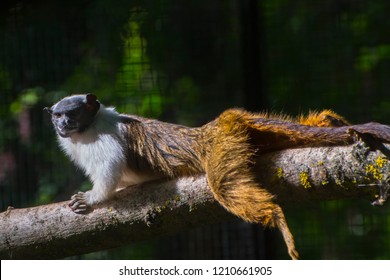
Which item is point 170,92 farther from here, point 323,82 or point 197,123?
point 323,82

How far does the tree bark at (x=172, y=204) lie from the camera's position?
7.57 feet

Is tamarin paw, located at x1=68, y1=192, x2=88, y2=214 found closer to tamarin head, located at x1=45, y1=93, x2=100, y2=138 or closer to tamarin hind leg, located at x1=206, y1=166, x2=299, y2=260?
tamarin head, located at x1=45, y1=93, x2=100, y2=138

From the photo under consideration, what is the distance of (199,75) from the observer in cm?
452

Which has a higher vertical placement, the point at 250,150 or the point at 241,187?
the point at 250,150

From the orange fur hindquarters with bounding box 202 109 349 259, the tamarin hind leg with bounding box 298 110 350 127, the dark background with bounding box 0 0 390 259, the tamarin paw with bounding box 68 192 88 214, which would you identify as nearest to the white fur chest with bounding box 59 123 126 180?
the tamarin paw with bounding box 68 192 88 214

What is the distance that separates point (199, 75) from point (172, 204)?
197 cm

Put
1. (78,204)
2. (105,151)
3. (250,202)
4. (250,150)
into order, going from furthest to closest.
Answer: (105,151)
(78,204)
(250,150)
(250,202)

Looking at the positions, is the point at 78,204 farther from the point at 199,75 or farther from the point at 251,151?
the point at 199,75

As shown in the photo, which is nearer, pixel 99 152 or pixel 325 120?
pixel 325 120

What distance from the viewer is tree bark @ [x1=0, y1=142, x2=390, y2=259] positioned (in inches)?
90.9

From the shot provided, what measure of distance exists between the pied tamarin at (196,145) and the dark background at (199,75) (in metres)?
1.25

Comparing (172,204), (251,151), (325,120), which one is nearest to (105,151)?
(172,204)

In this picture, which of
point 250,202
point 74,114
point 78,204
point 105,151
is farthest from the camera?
point 74,114

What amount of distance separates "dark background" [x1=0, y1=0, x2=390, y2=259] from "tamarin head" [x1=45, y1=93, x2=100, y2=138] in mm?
1282
